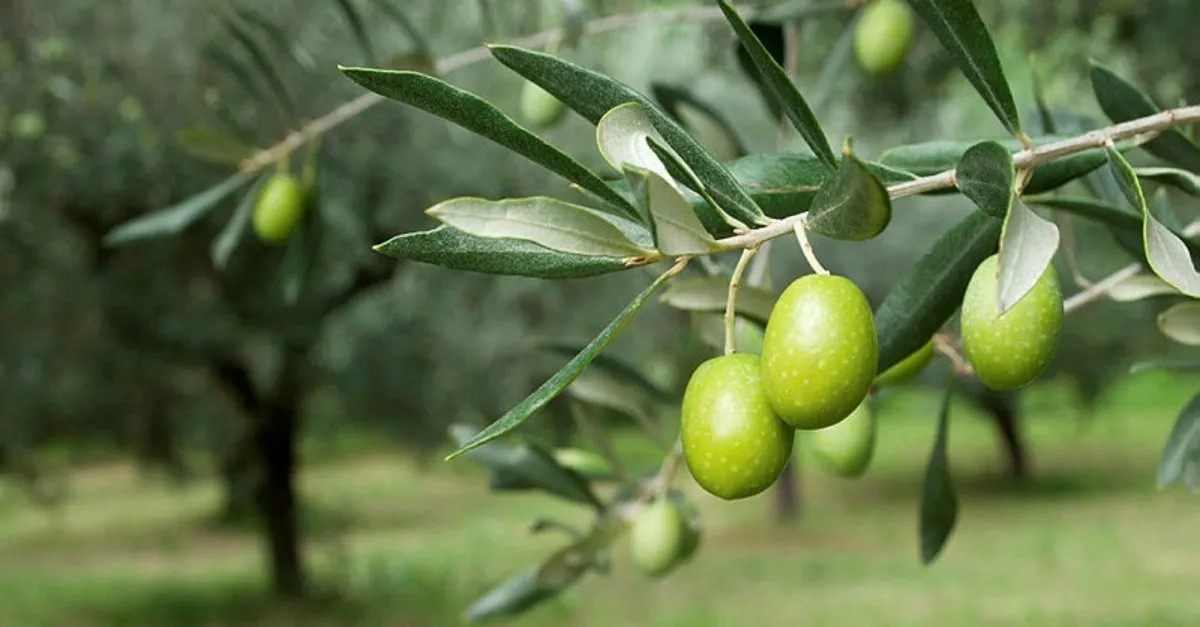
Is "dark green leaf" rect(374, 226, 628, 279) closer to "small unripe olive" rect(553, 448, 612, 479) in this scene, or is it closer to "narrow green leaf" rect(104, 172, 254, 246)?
"small unripe olive" rect(553, 448, 612, 479)

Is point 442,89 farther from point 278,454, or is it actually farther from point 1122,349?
point 1122,349

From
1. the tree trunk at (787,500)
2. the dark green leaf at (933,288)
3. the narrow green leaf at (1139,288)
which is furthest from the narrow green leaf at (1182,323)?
the tree trunk at (787,500)

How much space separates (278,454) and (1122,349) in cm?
870

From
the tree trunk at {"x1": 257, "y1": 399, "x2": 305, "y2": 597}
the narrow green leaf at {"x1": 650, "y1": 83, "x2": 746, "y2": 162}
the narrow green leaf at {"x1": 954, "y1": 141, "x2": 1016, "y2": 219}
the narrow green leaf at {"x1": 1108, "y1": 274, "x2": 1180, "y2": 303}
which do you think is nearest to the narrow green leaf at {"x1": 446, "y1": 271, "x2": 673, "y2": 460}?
the narrow green leaf at {"x1": 954, "y1": 141, "x2": 1016, "y2": 219}

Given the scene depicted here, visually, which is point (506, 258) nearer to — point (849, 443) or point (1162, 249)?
point (1162, 249)

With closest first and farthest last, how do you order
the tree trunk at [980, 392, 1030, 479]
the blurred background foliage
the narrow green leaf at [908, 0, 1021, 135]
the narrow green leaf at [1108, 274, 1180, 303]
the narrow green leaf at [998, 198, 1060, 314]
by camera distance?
1. the narrow green leaf at [998, 198, 1060, 314]
2. the narrow green leaf at [908, 0, 1021, 135]
3. the narrow green leaf at [1108, 274, 1180, 303]
4. the blurred background foliage
5. the tree trunk at [980, 392, 1030, 479]

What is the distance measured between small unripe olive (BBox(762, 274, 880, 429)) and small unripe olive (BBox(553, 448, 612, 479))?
34.8 inches

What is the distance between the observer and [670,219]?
61 cm

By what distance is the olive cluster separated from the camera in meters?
0.58

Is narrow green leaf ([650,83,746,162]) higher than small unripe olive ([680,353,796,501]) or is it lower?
higher

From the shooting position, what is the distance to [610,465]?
1542 millimetres

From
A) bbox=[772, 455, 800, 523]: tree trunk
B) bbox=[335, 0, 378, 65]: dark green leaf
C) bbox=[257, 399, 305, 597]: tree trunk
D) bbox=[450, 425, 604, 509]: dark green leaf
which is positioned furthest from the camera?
bbox=[772, 455, 800, 523]: tree trunk

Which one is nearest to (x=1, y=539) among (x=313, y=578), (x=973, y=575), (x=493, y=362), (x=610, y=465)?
(x=313, y=578)

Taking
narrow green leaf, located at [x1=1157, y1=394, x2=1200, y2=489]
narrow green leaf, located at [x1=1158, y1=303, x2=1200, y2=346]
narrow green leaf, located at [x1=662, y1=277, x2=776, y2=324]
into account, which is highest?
narrow green leaf, located at [x1=662, y1=277, x2=776, y2=324]
